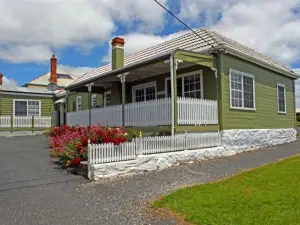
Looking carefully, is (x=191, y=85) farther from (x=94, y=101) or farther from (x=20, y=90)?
(x=20, y=90)

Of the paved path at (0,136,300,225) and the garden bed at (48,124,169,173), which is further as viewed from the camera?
the garden bed at (48,124,169,173)

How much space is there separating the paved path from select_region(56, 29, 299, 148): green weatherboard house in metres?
2.34

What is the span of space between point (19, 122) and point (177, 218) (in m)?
23.2

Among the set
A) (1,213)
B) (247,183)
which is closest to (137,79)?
(247,183)

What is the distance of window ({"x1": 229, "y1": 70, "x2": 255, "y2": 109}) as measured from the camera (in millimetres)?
15312

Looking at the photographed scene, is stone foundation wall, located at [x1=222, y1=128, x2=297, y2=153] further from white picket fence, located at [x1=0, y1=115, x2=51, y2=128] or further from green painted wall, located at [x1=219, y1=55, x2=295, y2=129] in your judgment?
white picket fence, located at [x1=0, y1=115, x2=51, y2=128]

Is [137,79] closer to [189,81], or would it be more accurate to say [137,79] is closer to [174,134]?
[189,81]

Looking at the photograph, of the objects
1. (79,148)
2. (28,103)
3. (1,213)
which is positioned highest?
(28,103)

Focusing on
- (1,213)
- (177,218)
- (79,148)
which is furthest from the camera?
(79,148)

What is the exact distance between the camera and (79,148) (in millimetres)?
10883

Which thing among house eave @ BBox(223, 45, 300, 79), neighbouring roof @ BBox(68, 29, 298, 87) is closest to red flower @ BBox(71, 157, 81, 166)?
neighbouring roof @ BBox(68, 29, 298, 87)

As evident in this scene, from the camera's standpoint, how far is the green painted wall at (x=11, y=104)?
27344mm

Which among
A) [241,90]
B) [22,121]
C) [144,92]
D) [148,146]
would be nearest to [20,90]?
[22,121]

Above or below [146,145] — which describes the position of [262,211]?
below
